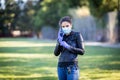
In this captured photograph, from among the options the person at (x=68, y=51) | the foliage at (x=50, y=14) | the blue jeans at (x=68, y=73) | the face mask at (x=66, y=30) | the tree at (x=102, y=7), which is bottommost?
the foliage at (x=50, y=14)

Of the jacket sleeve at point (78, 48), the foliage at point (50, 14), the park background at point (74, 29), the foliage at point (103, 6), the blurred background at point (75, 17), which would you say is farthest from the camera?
the foliage at point (50, 14)

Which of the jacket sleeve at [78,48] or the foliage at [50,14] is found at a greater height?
the jacket sleeve at [78,48]

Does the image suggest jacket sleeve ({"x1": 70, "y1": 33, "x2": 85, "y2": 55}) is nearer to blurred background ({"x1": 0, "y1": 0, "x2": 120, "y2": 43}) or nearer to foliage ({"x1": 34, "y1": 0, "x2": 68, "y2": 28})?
blurred background ({"x1": 0, "y1": 0, "x2": 120, "y2": 43})

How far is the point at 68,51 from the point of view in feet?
23.4

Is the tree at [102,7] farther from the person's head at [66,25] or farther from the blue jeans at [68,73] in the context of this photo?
the blue jeans at [68,73]

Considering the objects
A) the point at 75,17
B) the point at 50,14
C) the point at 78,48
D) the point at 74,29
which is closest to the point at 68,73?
the point at 78,48

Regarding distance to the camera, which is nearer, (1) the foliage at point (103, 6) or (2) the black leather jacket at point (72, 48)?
(2) the black leather jacket at point (72, 48)

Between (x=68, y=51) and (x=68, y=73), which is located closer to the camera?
(x=68, y=73)

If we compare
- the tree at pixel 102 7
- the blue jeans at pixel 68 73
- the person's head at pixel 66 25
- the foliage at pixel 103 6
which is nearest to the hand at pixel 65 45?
the person's head at pixel 66 25

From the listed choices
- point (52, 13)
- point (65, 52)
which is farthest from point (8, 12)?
point (65, 52)

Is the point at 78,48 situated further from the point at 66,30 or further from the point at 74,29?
the point at 74,29

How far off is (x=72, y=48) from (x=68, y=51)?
108mm

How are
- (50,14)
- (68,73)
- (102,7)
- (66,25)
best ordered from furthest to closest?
(50,14) < (102,7) < (66,25) < (68,73)

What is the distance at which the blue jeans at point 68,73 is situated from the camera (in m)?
6.97
